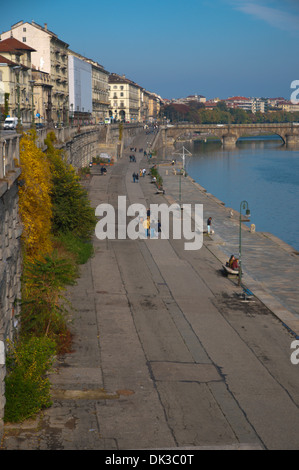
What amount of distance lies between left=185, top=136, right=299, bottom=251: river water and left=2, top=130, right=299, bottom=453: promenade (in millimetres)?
19221

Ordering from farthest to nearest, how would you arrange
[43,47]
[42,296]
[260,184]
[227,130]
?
[227,130] < [43,47] < [260,184] < [42,296]

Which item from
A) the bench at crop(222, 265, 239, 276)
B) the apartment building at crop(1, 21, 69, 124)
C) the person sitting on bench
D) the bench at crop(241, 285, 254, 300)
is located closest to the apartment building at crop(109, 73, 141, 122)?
the apartment building at crop(1, 21, 69, 124)

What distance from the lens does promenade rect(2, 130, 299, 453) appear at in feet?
42.0

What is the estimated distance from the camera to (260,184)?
84.7 meters

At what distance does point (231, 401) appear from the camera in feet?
47.9

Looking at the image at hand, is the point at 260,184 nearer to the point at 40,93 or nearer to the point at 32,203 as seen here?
the point at 40,93

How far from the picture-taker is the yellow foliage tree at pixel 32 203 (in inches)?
720

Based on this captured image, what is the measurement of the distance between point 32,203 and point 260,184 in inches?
2691

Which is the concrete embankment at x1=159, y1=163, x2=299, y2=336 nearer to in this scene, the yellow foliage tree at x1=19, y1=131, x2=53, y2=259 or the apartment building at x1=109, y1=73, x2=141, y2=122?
the yellow foliage tree at x1=19, y1=131, x2=53, y2=259

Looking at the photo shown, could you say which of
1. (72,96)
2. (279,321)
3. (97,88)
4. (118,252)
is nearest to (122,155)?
(72,96)

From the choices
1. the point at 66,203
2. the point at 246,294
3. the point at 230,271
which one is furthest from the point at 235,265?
the point at 66,203

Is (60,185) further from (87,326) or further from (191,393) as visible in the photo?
(191,393)

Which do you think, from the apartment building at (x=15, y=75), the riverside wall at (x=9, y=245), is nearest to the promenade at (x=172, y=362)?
the riverside wall at (x=9, y=245)
